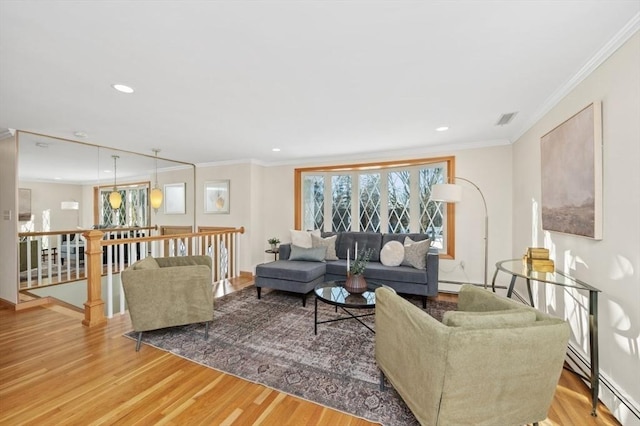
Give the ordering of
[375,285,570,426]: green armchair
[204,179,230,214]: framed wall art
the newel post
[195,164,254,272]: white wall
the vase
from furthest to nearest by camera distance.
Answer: [204,179,230,214]: framed wall art → [195,164,254,272]: white wall → the newel post → the vase → [375,285,570,426]: green armchair

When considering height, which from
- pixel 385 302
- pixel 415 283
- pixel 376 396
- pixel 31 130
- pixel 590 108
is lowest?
pixel 376 396

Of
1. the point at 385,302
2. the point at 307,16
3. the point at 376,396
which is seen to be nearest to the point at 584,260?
the point at 385,302

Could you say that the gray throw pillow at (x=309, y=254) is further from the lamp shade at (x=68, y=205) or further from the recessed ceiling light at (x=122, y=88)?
the lamp shade at (x=68, y=205)

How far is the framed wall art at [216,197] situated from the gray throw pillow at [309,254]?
202 cm

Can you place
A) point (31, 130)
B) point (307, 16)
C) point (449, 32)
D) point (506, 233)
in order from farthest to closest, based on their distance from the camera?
point (506, 233) < point (31, 130) < point (449, 32) < point (307, 16)

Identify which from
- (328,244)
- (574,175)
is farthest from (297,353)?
(574,175)

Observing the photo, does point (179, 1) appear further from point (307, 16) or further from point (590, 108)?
point (590, 108)

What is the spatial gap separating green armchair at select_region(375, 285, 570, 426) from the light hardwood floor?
49 centimetres

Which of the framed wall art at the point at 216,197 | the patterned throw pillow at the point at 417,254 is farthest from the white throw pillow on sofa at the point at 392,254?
the framed wall art at the point at 216,197

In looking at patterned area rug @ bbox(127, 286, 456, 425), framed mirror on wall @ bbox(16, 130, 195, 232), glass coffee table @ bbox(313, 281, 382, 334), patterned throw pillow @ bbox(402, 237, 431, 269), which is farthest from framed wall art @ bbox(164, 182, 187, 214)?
patterned throw pillow @ bbox(402, 237, 431, 269)

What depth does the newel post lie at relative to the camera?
9.62 feet

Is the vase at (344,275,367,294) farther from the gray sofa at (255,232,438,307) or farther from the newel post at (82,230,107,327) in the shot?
the newel post at (82,230,107,327)

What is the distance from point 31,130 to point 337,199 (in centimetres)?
435

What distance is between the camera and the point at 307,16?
144cm
